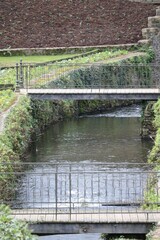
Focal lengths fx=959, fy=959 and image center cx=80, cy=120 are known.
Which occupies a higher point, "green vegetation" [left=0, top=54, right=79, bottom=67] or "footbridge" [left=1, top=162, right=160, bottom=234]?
"green vegetation" [left=0, top=54, right=79, bottom=67]

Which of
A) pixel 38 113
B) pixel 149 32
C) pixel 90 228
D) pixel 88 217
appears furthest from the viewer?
pixel 149 32

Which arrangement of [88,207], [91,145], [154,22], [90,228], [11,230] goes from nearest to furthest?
[11,230] → [90,228] → [88,207] → [91,145] → [154,22]

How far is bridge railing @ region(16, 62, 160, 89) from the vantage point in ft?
128

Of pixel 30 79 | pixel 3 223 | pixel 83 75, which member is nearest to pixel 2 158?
pixel 3 223

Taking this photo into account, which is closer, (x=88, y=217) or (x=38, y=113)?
(x=88, y=217)

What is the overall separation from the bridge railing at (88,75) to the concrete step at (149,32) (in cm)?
901

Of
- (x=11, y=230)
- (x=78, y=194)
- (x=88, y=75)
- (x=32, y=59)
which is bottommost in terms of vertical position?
(x=11, y=230)

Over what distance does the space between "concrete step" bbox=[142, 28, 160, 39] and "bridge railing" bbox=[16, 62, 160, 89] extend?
9013 mm

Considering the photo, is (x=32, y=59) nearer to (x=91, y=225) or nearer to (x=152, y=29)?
(x=152, y=29)

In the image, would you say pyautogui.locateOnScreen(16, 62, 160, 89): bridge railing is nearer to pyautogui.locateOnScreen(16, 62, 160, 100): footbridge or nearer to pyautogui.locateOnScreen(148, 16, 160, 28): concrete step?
pyautogui.locateOnScreen(16, 62, 160, 100): footbridge

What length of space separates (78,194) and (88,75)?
749 inches

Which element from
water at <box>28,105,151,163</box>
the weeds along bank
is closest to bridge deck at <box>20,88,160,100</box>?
the weeds along bank

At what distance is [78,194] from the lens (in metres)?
24.3

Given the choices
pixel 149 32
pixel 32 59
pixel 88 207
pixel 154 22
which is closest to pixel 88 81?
pixel 32 59
